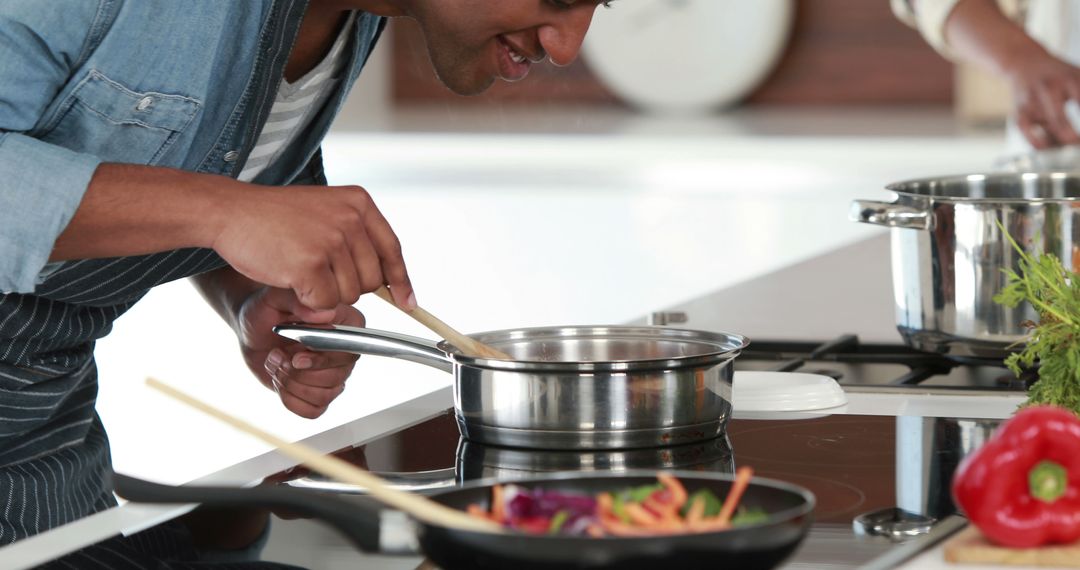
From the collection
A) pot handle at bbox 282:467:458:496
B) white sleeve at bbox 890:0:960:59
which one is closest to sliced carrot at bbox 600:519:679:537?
pot handle at bbox 282:467:458:496

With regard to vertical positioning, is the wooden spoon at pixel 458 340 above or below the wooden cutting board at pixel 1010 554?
above

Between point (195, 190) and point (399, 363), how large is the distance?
251cm

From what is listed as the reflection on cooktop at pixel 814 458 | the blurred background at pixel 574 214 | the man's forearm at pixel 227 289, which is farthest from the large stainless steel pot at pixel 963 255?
the blurred background at pixel 574 214

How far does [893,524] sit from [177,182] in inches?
20.4

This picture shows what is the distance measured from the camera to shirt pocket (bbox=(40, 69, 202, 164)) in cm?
116

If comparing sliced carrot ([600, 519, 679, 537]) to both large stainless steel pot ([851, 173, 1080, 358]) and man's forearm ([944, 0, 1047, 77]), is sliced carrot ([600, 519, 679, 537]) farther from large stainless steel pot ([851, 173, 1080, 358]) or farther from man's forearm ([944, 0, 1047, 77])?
man's forearm ([944, 0, 1047, 77])

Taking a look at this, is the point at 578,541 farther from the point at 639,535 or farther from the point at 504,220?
the point at 504,220

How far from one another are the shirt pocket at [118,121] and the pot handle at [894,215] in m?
0.53

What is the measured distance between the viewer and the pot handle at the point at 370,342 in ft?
3.51

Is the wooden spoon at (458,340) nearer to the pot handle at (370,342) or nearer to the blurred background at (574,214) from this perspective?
the pot handle at (370,342)

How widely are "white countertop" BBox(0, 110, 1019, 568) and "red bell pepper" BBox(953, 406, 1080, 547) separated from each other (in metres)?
2.52

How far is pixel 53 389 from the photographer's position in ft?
4.59

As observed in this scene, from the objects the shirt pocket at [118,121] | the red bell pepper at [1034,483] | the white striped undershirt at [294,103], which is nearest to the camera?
the red bell pepper at [1034,483]

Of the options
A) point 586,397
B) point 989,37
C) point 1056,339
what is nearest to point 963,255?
point 1056,339
